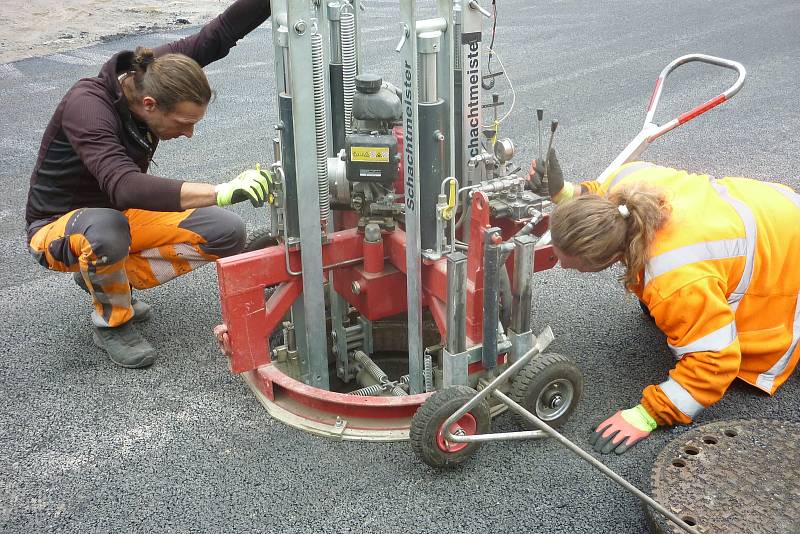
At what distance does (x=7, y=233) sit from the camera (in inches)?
186

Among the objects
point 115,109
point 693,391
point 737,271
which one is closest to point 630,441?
point 693,391

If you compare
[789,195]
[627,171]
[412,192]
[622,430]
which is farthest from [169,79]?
[789,195]

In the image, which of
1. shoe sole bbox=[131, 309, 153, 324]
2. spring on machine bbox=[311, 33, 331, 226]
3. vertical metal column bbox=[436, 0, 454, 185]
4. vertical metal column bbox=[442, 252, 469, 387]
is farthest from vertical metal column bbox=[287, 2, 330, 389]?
shoe sole bbox=[131, 309, 153, 324]

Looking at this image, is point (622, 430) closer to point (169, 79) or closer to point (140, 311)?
point (169, 79)

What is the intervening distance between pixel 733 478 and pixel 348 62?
1994 mm

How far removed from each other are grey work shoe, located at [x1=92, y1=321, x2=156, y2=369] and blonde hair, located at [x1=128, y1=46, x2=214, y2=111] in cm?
99

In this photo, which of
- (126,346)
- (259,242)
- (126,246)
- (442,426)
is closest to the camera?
(442,426)

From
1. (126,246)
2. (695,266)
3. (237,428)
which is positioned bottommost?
(237,428)

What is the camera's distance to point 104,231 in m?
A: 3.25

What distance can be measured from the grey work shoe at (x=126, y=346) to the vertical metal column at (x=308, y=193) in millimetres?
734

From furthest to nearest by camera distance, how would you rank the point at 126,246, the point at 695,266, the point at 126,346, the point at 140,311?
the point at 140,311 → the point at 126,346 → the point at 126,246 → the point at 695,266

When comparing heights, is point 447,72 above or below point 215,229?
above

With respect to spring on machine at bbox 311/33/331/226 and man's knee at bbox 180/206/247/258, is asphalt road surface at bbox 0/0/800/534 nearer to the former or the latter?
man's knee at bbox 180/206/247/258

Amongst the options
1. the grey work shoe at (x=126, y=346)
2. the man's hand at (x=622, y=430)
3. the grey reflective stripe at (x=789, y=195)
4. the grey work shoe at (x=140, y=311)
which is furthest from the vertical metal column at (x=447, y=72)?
the grey work shoe at (x=140, y=311)
